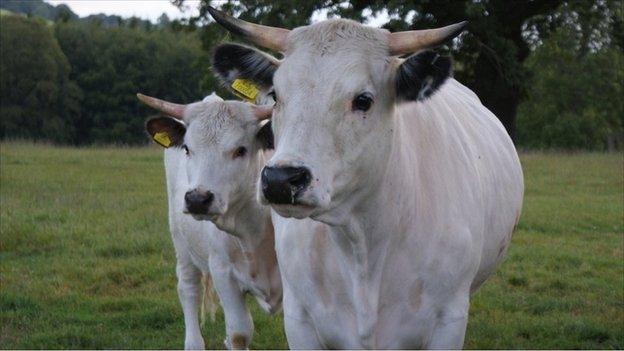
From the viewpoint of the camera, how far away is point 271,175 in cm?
368

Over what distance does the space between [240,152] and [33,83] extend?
54593mm

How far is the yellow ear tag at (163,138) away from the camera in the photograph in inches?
279

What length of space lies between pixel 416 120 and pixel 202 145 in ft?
6.34

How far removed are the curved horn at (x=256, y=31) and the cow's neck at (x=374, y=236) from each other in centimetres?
63

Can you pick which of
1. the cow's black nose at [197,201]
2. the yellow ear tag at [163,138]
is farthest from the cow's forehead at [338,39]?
the yellow ear tag at [163,138]

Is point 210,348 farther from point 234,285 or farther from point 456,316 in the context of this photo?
point 456,316

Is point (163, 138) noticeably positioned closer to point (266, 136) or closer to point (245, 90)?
point (266, 136)

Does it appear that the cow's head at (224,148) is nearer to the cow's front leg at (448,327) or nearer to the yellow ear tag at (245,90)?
the yellow ear tag at (245,90)

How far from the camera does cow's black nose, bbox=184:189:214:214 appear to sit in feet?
19.7

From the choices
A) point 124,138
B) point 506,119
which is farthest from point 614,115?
point 506,119

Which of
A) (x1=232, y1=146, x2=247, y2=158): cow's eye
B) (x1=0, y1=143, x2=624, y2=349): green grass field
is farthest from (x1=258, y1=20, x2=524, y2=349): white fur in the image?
(x1=0, y1=143, x2=624, y2=349): green grass field

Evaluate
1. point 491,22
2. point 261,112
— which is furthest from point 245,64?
point 491,22

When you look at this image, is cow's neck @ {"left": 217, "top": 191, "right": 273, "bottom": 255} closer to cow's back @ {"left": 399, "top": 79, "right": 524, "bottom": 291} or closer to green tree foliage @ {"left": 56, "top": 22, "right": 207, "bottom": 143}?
cow's back @ {"left": 399, "top": 79, "right": 524, "bottom": 291}

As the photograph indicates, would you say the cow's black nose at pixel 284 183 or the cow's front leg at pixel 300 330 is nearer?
the cow's black nose at pixel 284 183
